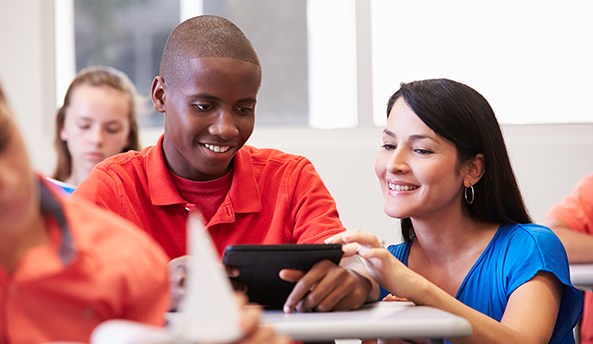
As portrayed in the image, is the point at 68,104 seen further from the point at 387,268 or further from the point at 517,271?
the point at 517,271

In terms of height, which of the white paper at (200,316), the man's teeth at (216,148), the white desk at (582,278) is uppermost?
the man's teeth at (216,148)

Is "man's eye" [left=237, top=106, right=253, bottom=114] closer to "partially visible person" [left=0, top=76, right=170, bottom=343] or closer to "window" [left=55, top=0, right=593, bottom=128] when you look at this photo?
"partially visible person" [left=0, top=76, right=170, bottom=343]

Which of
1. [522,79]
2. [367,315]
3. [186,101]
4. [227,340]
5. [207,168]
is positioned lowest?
[367,315]

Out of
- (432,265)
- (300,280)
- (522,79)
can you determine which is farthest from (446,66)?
(300,280)

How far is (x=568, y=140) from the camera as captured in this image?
3.53 metres

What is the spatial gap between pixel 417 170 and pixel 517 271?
372mm

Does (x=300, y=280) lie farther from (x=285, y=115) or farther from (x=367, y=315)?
(x=285, y=115)

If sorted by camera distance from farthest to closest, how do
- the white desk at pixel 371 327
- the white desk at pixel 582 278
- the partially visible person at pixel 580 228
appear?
the partially visible person at pixel 580 228 → the white desk at pixel 582 278 → the white desk at pixel 371 327

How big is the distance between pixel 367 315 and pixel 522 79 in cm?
302

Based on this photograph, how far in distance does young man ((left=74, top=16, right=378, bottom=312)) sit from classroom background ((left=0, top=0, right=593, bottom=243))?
75.6 inches

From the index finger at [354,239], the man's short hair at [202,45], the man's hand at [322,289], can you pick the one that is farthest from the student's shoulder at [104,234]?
the man's short hair at [202,45]

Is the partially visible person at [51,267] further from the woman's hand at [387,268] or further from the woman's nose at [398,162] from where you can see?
the woman's nose at [398,162]

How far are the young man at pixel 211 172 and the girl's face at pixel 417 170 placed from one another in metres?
0.22

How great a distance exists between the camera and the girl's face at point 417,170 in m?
1.59
